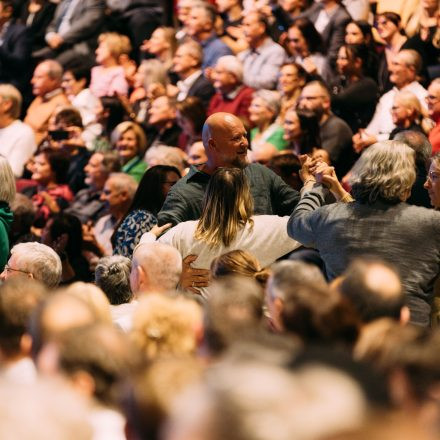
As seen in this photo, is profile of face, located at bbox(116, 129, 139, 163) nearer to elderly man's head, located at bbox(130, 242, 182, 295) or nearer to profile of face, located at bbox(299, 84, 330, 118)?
profile of face, located at bbox(299, 84, 330, 118)

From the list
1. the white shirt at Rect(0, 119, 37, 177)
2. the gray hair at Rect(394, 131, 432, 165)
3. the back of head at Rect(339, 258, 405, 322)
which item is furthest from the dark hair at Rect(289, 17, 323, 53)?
the back of head at Rect(339, 258, 405, 322)

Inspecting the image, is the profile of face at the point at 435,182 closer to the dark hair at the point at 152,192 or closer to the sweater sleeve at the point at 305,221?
the sweater sleeve at the point at 305,221

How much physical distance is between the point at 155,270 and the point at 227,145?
1214 millimetres

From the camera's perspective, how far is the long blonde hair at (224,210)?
16.6ft

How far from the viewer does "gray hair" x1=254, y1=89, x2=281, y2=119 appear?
8.47 meters

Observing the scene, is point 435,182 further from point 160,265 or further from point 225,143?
point 160,265

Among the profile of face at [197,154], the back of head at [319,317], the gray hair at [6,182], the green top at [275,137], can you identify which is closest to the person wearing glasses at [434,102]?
the green top at [275,137]

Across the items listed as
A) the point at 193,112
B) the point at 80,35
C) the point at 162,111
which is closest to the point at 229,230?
the point at 193,112

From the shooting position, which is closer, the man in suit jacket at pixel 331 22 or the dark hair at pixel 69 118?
the man in suit jacket at pixel 331 22

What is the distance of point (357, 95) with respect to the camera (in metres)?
8.41

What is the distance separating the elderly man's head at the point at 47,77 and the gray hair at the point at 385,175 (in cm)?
654

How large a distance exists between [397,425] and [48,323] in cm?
124

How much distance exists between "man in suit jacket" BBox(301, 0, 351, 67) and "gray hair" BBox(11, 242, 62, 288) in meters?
4.19

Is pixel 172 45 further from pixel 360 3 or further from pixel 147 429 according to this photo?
pixel 147 429
